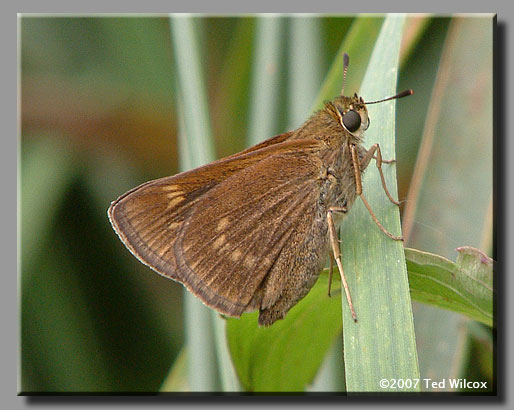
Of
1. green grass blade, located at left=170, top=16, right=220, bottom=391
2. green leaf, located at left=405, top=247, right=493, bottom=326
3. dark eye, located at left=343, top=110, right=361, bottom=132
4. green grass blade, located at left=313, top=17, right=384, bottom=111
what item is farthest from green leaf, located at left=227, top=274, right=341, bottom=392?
green grass blade, located at left=313, top=17, right=384, bottom=111

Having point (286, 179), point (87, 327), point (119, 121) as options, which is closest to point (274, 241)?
point (286, 179)

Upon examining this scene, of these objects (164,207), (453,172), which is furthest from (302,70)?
(164,207)

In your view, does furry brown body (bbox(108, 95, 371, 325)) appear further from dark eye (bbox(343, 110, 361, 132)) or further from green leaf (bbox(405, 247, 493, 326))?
green leaf (bbox(405, 247, 493, 326))

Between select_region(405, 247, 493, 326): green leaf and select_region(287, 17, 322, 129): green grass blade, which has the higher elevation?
select_region(287, 17, 322, 129): green grass blade

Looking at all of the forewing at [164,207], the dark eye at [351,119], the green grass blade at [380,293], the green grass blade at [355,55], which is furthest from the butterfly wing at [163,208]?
the green grass blade at [355,55]

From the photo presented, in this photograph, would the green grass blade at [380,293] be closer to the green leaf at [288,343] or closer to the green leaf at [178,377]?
the green leaf at [288,343]

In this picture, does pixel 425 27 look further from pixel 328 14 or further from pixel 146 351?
pixel 146 351
